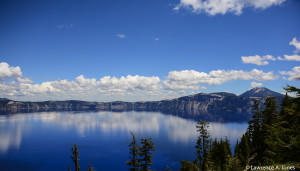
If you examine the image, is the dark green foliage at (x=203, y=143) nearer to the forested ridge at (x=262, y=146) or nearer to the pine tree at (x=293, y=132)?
the forested ridge at (x=262, y=146)

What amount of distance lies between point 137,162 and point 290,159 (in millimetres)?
25978

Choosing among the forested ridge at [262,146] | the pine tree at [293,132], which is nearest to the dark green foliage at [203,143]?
the forested ridge at [262,146]

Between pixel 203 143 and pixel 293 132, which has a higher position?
pixel 293 132

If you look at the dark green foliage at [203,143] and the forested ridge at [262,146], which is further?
the dark green foliage at [203,143]

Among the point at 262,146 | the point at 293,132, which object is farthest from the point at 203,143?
the point at 293,132

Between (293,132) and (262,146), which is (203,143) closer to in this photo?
(262,146)

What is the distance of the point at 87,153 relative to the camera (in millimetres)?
109750

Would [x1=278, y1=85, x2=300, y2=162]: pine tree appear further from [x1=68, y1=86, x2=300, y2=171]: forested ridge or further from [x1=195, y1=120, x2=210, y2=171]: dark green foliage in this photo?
[x1=195, y1=120, x2=210, y2=171]: dark green foliage

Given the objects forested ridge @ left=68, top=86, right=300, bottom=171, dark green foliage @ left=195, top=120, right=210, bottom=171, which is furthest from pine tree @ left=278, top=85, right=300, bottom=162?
dark green foliage @ left=195, top=120, right=210, bottom=171

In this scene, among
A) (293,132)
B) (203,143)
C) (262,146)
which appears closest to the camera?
(293,132)

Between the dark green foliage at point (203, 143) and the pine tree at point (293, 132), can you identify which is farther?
the dark green foliage at point (203, 143)

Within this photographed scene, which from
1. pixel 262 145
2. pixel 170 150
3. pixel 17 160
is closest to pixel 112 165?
pixel 170 150

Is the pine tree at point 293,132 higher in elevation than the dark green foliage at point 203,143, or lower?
higher

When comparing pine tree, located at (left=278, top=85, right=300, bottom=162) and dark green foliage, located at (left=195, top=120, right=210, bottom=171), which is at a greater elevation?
pine tree, located at (left=278, top=85, right=300, bottom=162)
